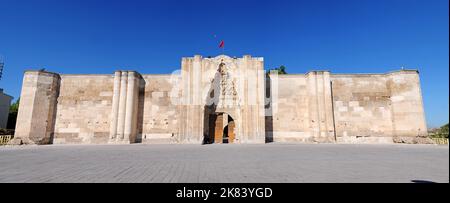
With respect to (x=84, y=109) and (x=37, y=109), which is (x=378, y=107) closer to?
(x=84, y=109)

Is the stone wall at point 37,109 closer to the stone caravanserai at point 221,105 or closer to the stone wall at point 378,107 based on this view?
the stone caravanserai at point 221,105

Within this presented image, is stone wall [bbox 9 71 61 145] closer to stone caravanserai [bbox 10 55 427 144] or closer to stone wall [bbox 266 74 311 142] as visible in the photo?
stone caravanserai [bbox 10 55 427 144]

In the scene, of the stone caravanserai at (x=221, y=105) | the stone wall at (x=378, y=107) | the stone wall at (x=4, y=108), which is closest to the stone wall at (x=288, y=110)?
the stone caravanserai at (x=221, y=105)

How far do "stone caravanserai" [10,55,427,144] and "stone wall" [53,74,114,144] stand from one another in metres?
0.08

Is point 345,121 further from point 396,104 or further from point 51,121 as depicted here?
point 51,121

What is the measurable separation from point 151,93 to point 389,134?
20.6 m

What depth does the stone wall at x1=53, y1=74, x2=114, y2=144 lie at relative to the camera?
18.2 m

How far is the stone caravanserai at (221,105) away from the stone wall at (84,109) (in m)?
0.08

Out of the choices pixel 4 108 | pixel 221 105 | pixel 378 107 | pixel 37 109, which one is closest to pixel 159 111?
pixel 221 105

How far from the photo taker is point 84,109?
18.7 meters

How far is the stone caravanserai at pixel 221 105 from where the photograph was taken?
57.5 feet

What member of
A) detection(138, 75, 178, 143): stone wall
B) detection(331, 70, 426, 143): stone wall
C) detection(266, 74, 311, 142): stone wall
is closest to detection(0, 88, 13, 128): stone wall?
detection(138, 75, 178, 143): stone wall
